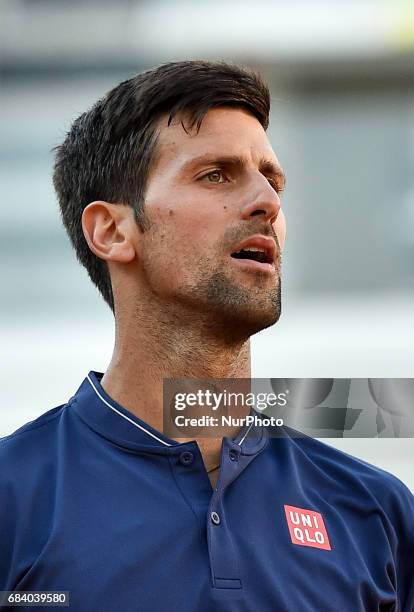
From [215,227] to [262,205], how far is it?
0.08m

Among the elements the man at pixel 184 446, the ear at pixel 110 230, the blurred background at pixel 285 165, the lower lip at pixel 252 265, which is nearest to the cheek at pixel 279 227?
the man at pixel 184 446

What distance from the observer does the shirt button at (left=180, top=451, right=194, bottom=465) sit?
4.01 ft

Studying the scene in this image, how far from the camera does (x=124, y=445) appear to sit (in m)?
1.25

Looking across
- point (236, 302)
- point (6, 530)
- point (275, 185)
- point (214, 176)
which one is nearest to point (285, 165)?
point (275, 185)

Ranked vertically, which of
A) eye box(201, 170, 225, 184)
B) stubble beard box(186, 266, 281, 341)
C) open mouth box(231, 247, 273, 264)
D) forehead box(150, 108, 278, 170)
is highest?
forehead box(150, 108, 278, 170)

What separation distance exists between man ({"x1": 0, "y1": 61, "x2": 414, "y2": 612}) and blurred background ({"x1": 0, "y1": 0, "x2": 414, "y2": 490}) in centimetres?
214

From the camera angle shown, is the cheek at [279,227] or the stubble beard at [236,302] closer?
the stubble beard at [236,302]

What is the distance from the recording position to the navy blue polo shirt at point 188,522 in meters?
1.11

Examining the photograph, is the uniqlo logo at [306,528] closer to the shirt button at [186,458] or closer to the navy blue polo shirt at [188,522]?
the navy blue polo shirt at [188,522]

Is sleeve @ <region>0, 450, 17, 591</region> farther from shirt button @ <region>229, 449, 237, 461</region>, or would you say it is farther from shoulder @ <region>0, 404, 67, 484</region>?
shirt button @ <region>229, 449, 237, 461</region>

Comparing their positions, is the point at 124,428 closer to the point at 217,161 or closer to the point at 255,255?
the point at 255,255

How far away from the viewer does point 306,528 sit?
48.9 inches

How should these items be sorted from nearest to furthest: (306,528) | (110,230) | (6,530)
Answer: (6,530) → (306,528) → (110,230)

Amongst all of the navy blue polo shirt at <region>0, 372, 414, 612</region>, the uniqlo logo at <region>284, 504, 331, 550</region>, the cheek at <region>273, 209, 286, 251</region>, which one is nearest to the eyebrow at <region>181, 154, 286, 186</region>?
the cheek at <region>273, 209, 286, 251</region>
